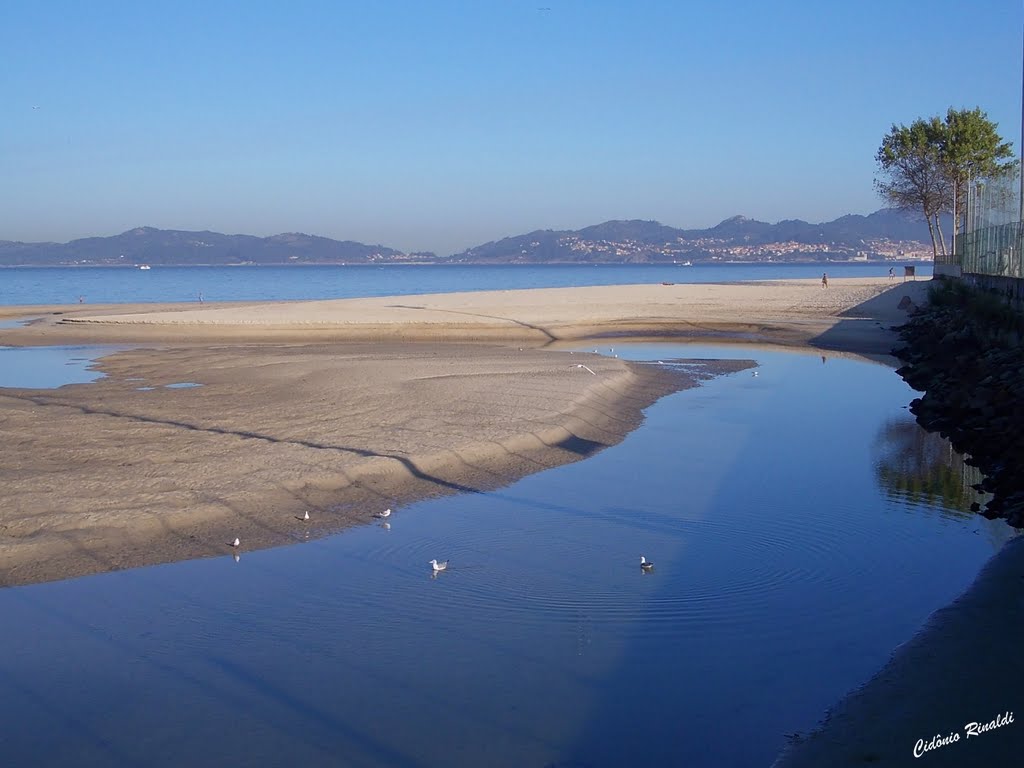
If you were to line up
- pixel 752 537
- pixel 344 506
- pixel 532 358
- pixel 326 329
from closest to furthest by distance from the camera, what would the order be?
pixel 752 537, pixel 344 506, pixel 532 358, pixel 326 329

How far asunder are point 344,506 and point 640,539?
3.34 meters

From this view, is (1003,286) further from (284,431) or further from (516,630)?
(516,630)

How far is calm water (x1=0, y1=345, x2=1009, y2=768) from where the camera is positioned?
6633mm

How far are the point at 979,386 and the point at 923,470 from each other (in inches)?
111

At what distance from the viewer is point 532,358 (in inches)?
1027

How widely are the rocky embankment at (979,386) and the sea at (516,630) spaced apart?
0.61 m

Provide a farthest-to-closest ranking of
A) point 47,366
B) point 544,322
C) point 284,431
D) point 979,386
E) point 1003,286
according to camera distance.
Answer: point 544,322
point 47,366
point 1003,286
point 979,386
point 284,431

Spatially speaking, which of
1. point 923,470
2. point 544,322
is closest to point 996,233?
point 544,322

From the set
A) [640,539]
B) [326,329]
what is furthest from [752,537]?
[326,329]

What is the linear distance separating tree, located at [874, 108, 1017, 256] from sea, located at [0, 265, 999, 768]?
5156 cm

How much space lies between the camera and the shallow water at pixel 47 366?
24.2m

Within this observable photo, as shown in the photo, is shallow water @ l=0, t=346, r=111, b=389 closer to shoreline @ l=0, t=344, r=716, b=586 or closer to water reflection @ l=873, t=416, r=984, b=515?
shoreline @ l=0, t=344, r=716, b=586

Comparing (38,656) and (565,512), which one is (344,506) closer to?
(565,512)

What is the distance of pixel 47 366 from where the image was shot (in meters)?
28.2
